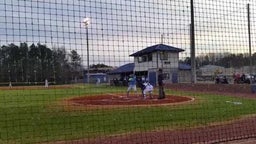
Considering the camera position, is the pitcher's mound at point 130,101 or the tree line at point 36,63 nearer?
the tree line at point 36,63

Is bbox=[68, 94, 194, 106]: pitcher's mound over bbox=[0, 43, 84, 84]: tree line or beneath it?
beneath

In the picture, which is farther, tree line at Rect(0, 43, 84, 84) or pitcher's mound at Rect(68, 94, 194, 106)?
pitcher's mound at Rect(68, 94, 194, 106)

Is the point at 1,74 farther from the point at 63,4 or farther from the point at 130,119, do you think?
the point at 130,119

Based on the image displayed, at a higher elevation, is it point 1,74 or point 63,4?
point 63,4

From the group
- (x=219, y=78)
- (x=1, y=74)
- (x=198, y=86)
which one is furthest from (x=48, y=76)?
(x=219, y=78)

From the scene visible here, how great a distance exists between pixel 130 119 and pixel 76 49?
6.37 m

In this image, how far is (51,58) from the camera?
8078 millimetres

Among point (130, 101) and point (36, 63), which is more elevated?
point (36, 63)

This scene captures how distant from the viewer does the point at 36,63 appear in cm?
792

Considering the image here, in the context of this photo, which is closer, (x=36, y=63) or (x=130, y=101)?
(x=36, y=63)

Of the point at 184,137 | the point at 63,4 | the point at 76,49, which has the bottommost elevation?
the point at 184,137

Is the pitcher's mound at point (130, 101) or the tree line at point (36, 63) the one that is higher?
the tree line at point (36, 63)

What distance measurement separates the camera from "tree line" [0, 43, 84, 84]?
770 centimetres

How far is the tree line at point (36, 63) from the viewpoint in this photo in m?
7.70
